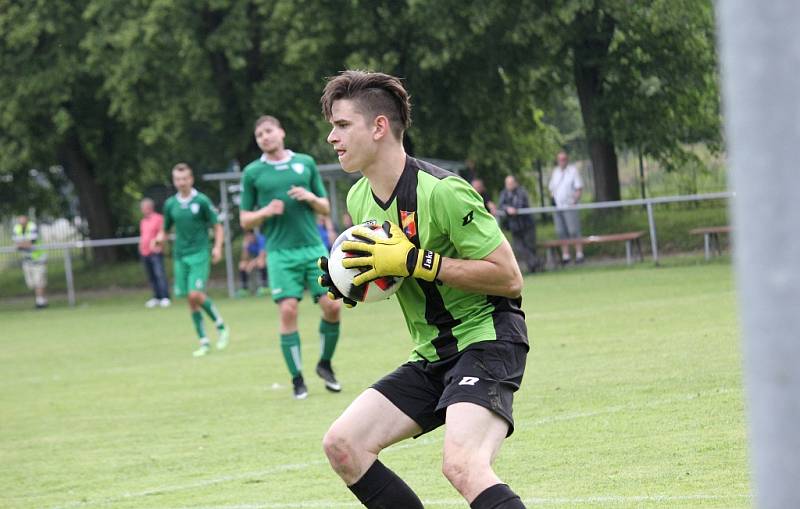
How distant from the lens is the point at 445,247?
15.7 ft

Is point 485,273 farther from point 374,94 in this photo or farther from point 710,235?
point 710,235

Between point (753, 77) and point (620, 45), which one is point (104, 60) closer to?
point (620, 45)

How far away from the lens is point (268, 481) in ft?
Answer: 23.9

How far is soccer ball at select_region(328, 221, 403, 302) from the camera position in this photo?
4.75m

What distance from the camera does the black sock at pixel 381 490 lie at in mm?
4688

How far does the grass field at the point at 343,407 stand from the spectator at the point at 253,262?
939cm

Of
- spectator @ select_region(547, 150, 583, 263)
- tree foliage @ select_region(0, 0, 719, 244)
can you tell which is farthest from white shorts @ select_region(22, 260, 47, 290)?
spectator @ select_region(547, 150, 583, 263)

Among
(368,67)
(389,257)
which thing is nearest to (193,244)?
(389,257)

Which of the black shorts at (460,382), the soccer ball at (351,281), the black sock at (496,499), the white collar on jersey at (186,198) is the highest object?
the white collar on jersey at (186,198)

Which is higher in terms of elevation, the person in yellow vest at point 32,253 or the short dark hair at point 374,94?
the short dark hair at point 374,94

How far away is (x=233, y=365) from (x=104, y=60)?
18.3 metres

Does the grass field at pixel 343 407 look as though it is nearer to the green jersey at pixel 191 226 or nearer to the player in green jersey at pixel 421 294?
the green jersey at pixel 191 226

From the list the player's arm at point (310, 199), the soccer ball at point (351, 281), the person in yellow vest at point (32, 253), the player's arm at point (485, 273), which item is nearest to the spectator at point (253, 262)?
the person in yellow vest at point (32, 253)

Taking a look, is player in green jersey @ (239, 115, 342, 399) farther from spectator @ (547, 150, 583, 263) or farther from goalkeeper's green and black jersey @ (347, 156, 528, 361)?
spectator @ (547, 150, 583, 263)
